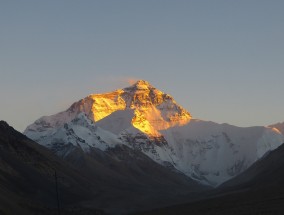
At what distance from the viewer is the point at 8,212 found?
119m

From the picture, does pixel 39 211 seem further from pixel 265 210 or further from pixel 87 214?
pixel 265 210

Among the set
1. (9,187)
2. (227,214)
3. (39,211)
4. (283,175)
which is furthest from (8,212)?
(283,175)

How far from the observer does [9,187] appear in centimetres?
19750

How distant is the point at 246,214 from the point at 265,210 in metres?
2.55

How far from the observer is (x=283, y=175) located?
19588 cm

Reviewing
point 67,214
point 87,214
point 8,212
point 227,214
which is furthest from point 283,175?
point 227,214

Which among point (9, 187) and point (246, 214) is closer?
point (246, 214)

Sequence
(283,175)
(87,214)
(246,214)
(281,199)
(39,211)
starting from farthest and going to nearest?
(283,175) → (87,214) → (39,211) → (281,199) → (246,214)

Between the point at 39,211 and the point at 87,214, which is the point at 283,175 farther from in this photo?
the point at 39,211

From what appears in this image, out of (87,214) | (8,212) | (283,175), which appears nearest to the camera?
(8,212)

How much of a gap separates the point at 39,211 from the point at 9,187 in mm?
47400

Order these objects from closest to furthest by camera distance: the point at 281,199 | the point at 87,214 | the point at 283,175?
the point at 281,199 → the point at 87,214 → the point at 283,175

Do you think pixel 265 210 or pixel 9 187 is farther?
pixel 9 187

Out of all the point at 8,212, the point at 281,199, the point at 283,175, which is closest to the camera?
the point at 281,199
